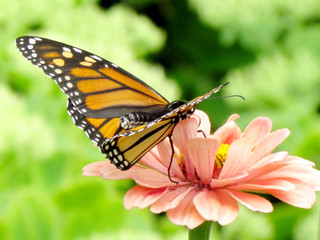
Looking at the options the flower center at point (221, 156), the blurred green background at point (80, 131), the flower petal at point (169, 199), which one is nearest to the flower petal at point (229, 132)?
the flower center at point (221, 156)

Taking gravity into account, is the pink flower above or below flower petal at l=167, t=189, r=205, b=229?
above

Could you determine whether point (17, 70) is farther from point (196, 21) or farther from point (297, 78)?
point (196, 21)

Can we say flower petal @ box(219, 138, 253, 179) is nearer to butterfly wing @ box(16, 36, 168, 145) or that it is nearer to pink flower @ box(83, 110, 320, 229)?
pink flower @ box(83, 110, 320, 229)

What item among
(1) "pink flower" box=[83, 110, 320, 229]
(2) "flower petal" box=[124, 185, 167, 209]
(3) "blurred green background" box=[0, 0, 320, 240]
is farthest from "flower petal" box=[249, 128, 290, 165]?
(3) "blurred green background" box=[0, 0, 320, 240]

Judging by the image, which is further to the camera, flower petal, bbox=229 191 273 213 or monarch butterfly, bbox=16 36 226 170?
monarch butterfly, bbox=16 36 226 170

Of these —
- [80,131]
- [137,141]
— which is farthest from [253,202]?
[80,131]
